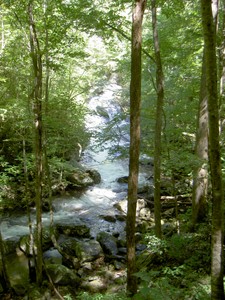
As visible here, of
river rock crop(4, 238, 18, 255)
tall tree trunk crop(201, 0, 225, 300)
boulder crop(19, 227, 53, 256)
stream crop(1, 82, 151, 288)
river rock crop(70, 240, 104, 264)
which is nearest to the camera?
tall tree trunk crop(201, 0, 225, 300)

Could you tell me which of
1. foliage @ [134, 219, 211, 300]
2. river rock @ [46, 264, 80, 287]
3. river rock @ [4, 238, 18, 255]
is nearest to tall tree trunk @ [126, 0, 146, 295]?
foliage @ [134, 219, 211, 300]

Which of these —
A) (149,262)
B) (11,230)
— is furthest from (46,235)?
(149,262)

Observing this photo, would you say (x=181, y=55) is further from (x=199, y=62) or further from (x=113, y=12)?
(x=113, y=12)

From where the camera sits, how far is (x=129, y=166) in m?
4.78

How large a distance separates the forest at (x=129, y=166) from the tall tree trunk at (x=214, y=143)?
1 cm

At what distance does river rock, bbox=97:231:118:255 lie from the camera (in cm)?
837

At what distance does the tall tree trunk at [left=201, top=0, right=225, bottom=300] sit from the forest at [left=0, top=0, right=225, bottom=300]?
1 centimetres

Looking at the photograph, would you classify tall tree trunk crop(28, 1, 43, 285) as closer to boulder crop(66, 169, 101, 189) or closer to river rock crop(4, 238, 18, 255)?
river rock crop(4, 238, 18, 255)

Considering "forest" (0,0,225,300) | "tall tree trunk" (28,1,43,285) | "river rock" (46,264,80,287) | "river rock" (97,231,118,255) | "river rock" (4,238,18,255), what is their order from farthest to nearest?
"river rock" (97,231,118,255), "river rock" (4,238,18,255), "river rock" (46,264,80,287), "tall tree trunk" (28,1,43,285), "forest" (0,0,225,300)

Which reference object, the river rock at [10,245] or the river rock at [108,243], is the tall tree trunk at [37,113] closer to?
the river rock at [10,245]

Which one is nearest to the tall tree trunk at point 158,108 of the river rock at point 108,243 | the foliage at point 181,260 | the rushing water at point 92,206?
the foliage at point 181,260

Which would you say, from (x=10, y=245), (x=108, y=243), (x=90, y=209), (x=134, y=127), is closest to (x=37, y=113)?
(x=134, y=127)

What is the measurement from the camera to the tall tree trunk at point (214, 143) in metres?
2.87

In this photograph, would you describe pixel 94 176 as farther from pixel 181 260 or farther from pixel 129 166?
pixel 129 166
